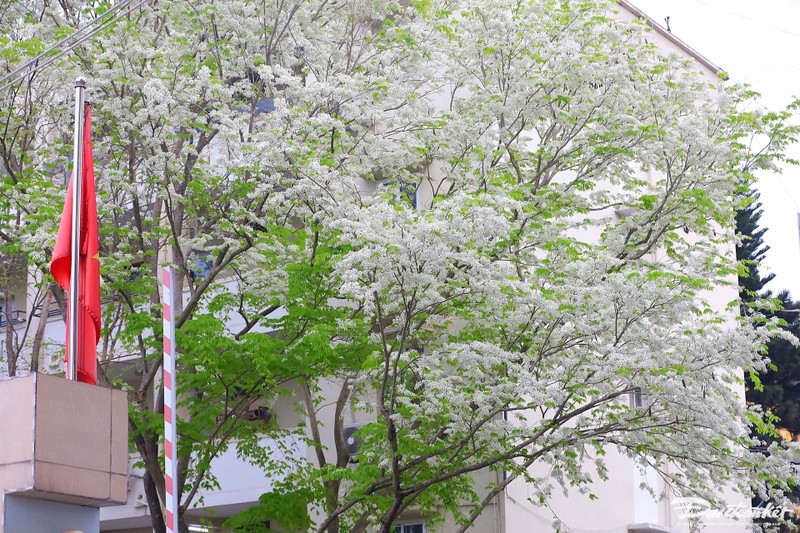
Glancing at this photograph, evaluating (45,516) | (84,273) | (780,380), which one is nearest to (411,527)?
(84,273)

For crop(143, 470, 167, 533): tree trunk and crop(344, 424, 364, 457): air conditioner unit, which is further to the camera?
crop(344, 424, 364, 457): air conditioner unit

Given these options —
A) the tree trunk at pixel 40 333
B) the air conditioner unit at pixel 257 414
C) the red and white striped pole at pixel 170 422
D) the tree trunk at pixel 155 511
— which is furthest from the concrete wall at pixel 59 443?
the air conditioner unit at pixel 257 414

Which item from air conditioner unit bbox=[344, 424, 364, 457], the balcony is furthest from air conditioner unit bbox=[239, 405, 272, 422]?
air conditioner unit bbox=[344, 424, 364, 457]

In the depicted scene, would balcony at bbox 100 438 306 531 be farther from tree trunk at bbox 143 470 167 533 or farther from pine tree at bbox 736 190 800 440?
pine tree at bbox 736 190 800 440

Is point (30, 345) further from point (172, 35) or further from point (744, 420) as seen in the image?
point (744, 420)

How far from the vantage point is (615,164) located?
1750cm

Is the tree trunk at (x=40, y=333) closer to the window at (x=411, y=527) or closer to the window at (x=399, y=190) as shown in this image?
the window at (x=399, y=190)

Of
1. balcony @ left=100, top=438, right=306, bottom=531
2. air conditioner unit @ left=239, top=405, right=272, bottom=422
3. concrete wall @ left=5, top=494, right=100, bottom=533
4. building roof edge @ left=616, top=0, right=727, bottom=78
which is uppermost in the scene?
building roof edge @ left=616, top=0, right=727, bottom=78

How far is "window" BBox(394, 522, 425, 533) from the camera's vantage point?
2075 centimetres

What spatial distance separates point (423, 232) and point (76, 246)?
415cm

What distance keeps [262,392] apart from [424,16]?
6506 mm

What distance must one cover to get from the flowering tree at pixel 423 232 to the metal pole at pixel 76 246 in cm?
357

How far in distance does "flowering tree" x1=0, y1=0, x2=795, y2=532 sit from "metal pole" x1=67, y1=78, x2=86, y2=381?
11.7ft

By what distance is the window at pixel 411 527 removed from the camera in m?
20.8
